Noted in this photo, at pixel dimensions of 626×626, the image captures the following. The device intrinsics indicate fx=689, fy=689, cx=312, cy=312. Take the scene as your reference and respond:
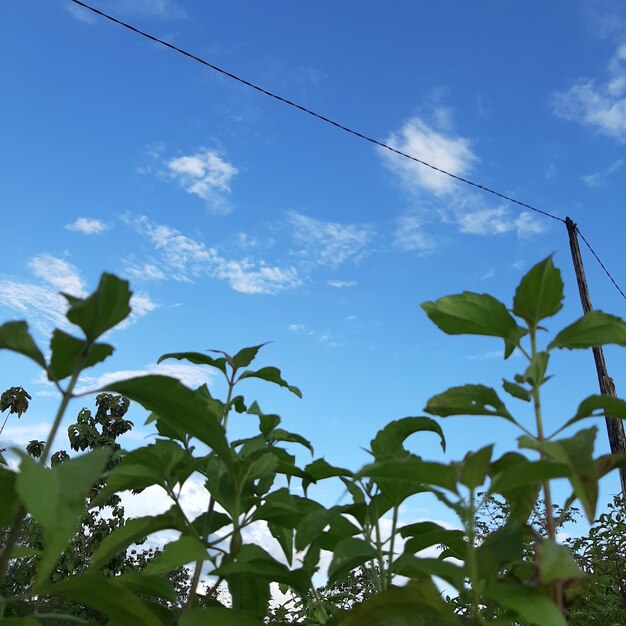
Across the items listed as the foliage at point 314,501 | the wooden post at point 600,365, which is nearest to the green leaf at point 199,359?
the foliage at point 314,501

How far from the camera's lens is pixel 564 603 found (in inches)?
30.5

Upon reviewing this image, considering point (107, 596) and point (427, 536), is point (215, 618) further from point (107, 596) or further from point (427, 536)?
point (427, 536)

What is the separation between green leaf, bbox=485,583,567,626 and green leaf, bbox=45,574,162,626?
1.31ft

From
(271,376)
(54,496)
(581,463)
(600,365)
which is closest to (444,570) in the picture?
(581,463)

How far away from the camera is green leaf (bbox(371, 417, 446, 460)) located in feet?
3.40

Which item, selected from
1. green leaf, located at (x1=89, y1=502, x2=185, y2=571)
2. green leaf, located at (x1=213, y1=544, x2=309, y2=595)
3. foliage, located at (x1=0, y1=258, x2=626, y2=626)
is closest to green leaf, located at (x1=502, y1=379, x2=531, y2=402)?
foliage, located at (x1=0, y1=258, x2=626, y2=626)

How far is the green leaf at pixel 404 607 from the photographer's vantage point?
0.76 meters

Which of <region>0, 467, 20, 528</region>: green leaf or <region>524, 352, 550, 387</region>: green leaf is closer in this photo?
<region>0, 467, 20, 528</region>: green leaf

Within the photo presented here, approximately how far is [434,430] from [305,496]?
264 mm

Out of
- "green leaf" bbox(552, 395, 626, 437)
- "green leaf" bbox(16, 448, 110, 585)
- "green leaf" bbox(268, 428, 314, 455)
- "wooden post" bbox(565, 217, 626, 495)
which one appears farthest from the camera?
"wooden post" bbox(565, 217, 626, 495)

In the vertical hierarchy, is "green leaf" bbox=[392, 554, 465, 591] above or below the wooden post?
below

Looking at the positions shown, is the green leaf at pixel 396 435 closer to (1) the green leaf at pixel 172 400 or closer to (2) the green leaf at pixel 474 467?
(2) the green leaf at pixel 474 467

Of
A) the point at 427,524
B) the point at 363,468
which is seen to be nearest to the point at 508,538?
the point at 363,468

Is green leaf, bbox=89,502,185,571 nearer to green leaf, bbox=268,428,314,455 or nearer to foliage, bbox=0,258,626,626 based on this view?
foliage, bbox=0,258,626,626
